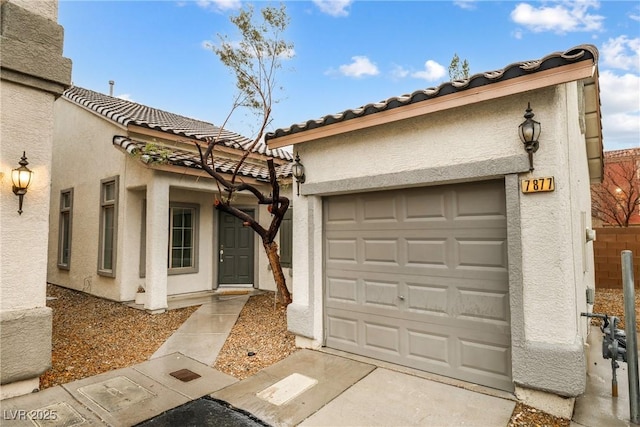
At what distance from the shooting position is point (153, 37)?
30.7ft

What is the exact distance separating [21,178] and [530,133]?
5533 millimetres

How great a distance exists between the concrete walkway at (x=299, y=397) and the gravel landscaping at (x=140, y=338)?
0.26 meters

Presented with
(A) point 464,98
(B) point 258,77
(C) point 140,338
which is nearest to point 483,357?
(A) point 464,98

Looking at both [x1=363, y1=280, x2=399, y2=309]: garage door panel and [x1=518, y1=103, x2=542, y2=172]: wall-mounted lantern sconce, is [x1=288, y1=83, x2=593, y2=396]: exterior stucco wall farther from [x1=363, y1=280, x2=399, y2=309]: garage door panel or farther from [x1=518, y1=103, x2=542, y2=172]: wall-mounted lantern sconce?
[x1=363, y1=280, x2=399, y2=309]: garage door panel

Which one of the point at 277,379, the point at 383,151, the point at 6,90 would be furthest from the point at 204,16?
the point at 277,379

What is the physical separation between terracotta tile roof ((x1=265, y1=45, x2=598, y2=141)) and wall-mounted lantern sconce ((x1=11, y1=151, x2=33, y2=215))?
3.35m

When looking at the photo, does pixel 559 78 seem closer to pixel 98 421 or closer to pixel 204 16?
pixel 98 421

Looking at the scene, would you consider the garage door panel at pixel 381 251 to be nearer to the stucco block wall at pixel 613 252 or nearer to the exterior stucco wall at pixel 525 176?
the exterior stucco wall at pixel 525 176

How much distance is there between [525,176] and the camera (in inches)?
136

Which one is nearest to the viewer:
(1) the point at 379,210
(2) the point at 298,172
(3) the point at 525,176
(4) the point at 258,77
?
(3) the point at 525,176

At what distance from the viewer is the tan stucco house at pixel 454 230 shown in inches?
130

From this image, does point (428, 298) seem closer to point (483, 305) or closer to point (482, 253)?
point (483, 305)

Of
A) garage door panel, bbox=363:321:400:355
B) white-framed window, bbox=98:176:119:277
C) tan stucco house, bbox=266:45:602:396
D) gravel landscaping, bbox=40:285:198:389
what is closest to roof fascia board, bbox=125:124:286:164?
white-framed window, bbox=98:176:119:277

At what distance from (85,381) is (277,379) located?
7.88 feet
